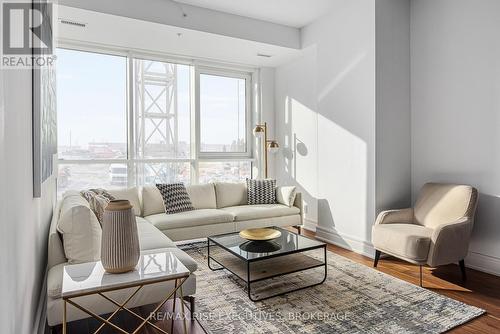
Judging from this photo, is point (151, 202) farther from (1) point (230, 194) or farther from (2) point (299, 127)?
(2) point (299, 127)

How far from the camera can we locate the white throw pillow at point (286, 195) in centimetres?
448

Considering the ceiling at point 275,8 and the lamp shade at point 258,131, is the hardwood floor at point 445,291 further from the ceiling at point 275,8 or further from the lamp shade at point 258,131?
the ceiling at point 275,8

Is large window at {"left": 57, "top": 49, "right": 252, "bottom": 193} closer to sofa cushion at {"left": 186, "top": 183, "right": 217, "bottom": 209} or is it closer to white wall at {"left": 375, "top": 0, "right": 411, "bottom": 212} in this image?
sofa cushion at {"left": 186, "top": 183, "right": 217, "bottom": 209}

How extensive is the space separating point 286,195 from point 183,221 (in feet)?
5.05

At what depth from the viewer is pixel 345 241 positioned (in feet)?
13.1

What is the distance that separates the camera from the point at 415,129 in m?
3.79

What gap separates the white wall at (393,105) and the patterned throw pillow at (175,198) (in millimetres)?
2269

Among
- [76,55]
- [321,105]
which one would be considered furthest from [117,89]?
[321,105]

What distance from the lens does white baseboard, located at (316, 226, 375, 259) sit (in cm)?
366

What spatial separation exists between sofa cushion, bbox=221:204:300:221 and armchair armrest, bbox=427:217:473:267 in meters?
1.92

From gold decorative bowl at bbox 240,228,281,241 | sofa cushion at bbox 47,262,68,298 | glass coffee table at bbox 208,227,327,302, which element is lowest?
glass coffee table at bbox 208,227,327,302

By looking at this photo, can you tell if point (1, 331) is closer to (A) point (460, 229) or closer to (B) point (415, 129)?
(A) point (460, 229)

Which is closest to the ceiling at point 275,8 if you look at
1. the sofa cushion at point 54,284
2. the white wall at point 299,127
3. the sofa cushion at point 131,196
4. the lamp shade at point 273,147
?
the white wall at point 299,127

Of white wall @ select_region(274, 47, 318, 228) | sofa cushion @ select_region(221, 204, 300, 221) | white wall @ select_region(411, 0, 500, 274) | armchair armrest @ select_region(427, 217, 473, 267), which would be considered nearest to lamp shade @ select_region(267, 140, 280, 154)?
white wall @ select_region(274, 47, 318, 228)
